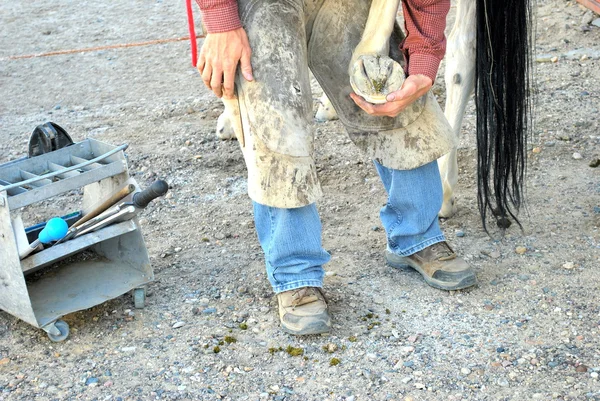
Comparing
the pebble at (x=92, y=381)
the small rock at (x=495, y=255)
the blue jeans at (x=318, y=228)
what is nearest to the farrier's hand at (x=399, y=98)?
the blue jeans at (x=318, y=228)

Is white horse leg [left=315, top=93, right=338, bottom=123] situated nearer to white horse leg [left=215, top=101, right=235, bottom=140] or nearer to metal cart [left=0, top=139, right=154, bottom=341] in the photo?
white horse leg [left=215, top=101, right=235, bottom=140]

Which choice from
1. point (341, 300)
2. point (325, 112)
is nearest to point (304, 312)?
point (341, 300)

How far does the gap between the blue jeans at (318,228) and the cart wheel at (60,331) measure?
2.08 feet

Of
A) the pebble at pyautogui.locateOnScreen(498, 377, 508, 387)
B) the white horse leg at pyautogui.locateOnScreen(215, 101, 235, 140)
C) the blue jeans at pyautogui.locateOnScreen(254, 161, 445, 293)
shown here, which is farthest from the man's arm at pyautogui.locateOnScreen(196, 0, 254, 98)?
the white horse leg at pyautogui.locateOnScreen(215, 101, 235, 140)

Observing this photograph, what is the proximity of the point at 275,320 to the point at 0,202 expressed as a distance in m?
0.88

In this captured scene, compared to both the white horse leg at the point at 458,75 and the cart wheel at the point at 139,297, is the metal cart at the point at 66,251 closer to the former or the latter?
the cart wheel at the point at 139,297

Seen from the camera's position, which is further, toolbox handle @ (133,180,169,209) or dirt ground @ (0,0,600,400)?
toolbox handle @ (133,180,169,209)

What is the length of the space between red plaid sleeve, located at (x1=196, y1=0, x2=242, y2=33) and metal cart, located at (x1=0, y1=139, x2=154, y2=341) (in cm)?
52

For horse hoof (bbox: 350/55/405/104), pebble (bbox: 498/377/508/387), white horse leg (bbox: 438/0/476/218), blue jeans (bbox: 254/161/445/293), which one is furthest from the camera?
white horse leg (bbox: 438/0/476/218)

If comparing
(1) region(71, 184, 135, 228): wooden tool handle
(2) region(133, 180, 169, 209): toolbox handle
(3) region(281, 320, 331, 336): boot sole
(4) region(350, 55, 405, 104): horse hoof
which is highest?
(4) region(350, 55, 405, 104): horse hoof

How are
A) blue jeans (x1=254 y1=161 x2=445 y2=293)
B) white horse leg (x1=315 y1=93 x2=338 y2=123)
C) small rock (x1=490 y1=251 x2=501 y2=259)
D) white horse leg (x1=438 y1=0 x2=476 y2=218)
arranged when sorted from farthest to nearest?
1. white horse leg (x1=315 y1=93 x2=338 y2=123)
2. white horse leg (x1=438 y1=0 x2=476 y2=218)
3. small rock (x1=490 y1=251 x2=501 y2=259)
4. blue jeans (x1=254 y1=161 x2=445 y2=293)

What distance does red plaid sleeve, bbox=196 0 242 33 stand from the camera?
7.11 ft

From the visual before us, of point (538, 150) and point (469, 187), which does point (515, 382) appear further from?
point (538, 150)

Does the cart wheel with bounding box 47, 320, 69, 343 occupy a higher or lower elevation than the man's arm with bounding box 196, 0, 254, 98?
lower
